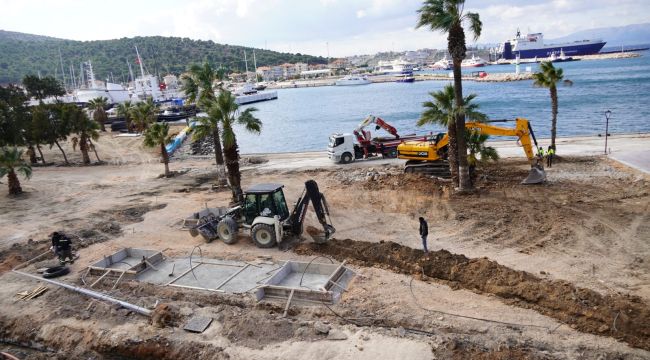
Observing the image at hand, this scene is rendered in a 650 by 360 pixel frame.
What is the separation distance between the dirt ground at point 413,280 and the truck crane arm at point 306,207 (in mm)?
723

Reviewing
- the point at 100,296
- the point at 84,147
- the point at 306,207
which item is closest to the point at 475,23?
the point at 306,207

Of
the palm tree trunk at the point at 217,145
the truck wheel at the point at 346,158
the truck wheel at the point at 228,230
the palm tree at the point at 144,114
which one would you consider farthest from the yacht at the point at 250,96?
the truck wheel at the point at 228,230

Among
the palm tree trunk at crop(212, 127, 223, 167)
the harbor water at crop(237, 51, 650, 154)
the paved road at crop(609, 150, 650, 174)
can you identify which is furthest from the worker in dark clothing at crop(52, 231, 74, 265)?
the harbor water at crop(237, 51, 650, 154)

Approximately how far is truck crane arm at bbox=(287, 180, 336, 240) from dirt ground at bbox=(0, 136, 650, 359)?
0.72 meters

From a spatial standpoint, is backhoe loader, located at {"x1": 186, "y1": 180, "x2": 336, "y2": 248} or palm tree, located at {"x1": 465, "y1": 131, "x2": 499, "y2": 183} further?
palm tree, located at {"x1": 465, "y1": 131, "x2": 499, "y2": 183}

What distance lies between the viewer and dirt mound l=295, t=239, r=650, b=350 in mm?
10875

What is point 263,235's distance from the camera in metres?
17.9

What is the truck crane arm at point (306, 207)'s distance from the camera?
56.6 ft

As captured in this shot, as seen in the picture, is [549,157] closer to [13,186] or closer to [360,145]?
[360,145]

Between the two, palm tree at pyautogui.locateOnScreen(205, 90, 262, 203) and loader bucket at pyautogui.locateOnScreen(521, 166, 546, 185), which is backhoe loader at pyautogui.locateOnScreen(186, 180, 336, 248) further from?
loader bucket at pyautogui.locateOnScreen(521, 166, 546, 185)

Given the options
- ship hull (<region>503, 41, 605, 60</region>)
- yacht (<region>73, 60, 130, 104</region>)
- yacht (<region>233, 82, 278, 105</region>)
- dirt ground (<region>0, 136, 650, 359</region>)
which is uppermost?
ship hull (<region>503, 41, 605, 60</region>)

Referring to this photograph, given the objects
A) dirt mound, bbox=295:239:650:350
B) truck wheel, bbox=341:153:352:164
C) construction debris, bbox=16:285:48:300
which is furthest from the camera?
truck wheel, bbox=341:153:352:164

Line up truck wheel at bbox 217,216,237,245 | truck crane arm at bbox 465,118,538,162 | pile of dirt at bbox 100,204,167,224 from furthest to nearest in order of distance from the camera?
1. pile of dirt at bbox 100,204,167,224
2. truck crane arm at bbox 465,118,538,162
3. truck wheel at bbox 217,216,237,245

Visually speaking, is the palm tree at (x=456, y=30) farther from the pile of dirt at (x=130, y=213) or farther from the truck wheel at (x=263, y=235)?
the pile of dirt at (x=130, y=213)
